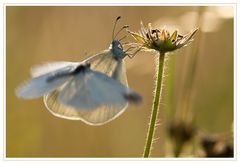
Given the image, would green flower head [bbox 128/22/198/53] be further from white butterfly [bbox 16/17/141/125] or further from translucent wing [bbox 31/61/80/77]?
translucent wing [bbox 31/61/80/77]

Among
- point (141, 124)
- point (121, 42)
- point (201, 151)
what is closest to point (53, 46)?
point (141, 124)

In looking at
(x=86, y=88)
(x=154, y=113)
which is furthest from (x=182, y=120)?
(x=86, y=88)

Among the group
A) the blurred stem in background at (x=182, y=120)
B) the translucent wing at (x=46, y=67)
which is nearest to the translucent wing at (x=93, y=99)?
the translucent wing at (x=46, y=67)

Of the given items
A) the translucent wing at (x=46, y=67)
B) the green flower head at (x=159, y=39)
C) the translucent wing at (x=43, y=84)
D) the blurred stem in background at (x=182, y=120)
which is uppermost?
the green flower head at (x=159, y=39)

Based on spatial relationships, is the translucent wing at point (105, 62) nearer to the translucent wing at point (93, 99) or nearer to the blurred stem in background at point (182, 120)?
the translucent wing at point (93, 99)

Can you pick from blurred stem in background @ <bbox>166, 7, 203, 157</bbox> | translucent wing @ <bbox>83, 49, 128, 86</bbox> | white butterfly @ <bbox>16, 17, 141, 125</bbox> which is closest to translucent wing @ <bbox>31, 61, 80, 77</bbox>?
white butterfly @ <bbox>16, 17, 141, 125</bbox>

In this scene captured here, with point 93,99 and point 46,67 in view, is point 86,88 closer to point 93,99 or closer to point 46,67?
point 93,99
